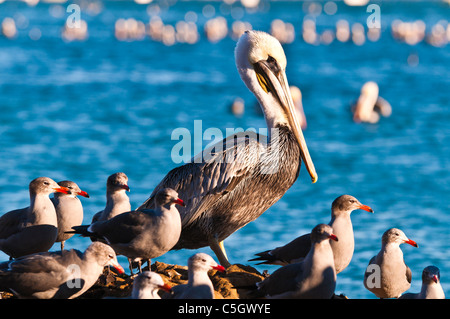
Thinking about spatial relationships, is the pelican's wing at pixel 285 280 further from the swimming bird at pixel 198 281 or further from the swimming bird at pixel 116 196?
the swimming bird at pixel 116 196

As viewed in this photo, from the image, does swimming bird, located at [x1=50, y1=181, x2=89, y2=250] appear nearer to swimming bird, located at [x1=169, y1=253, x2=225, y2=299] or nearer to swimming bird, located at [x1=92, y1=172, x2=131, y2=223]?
swimming bird, located at [x1=92, y1=172, x2=131, y2=223]

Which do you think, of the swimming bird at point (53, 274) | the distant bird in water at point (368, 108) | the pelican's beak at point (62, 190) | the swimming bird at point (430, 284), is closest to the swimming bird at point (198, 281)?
the swimming bird at point (53, 274)

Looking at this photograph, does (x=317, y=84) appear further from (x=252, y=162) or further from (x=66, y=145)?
(x=252, y=162)

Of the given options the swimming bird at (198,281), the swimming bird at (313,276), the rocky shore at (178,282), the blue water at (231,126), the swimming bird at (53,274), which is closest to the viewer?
the swimming bird at (198,281)

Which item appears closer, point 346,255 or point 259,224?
point 346,255

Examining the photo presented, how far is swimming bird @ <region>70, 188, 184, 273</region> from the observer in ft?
20.4

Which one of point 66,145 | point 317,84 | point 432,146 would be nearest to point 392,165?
point 432,146

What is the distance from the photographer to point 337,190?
956 inches

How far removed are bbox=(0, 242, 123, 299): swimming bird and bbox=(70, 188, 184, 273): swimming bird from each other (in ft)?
1.49

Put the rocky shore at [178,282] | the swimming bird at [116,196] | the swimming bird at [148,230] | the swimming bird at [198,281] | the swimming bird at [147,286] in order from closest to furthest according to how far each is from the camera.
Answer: the swimming bird at [147,286]
the swimming bird at [198,281]
the swimming bird at [148,230]
the rocky shore at [178,282]
the swimming bird at [116,196]

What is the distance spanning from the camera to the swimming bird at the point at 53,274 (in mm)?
5727

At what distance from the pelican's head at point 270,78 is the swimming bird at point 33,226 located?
7.62 ft

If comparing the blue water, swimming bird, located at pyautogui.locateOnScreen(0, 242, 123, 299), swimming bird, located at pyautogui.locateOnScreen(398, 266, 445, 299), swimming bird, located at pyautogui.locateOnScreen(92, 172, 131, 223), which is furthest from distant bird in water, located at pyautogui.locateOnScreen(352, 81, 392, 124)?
swimming bird, located at pyautogui.locateOnScreen(0, 242, 123, 299)
